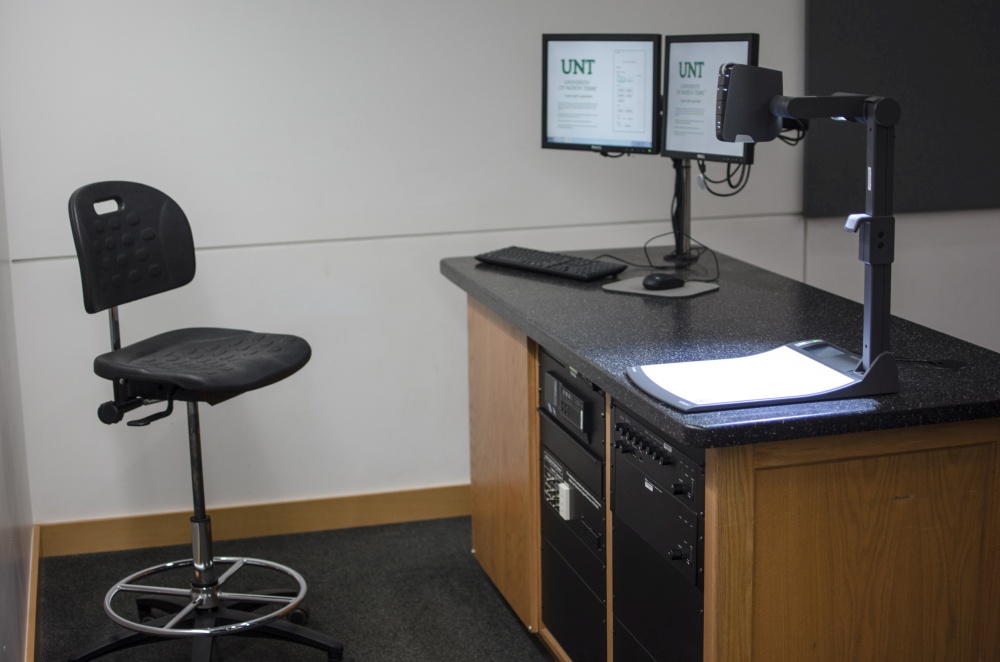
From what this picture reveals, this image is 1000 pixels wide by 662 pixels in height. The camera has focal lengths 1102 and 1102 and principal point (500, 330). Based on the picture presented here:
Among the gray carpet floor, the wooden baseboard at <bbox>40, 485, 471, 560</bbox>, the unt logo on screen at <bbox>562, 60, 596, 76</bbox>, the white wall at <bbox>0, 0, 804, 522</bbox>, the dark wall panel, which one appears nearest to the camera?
the gray carpet floor

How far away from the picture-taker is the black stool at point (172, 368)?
2.41m

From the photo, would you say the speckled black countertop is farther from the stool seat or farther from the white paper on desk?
the stool seat

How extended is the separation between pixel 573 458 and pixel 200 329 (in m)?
1.05

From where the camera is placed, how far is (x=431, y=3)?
3232 mm

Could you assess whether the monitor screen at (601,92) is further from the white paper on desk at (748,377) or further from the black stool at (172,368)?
the white paper on desk at (748,377)

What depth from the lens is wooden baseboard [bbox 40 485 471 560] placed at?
3.28m

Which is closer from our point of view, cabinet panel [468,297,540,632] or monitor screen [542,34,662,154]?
cabinet panel [468,297,540,632]

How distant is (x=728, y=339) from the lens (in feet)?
6.80

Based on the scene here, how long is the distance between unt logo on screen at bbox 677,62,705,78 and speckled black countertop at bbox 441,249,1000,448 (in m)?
0.49

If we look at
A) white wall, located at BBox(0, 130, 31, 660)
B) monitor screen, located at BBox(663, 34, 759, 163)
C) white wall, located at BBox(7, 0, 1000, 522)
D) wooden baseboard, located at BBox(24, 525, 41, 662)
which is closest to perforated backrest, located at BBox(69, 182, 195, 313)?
white wall, located at BBox(0, 130, 31, 660)

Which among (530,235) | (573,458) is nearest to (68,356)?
(530,235)

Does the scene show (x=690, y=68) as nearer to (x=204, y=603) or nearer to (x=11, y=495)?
(x=204, y=603)

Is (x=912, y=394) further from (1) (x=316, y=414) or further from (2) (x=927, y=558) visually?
(1) (x=316, y=414)

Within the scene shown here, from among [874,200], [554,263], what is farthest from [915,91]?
[874,200]
